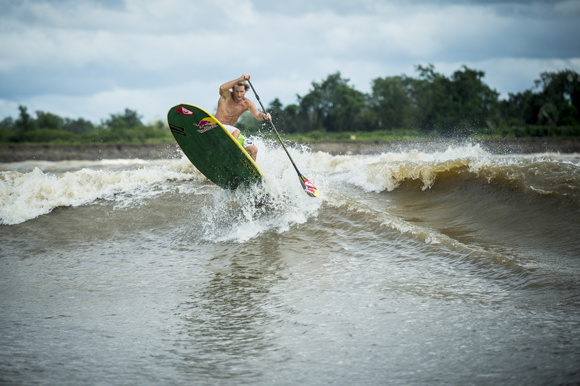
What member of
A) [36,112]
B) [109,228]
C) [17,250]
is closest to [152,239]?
[109,228]

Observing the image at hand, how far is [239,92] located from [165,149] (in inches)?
842

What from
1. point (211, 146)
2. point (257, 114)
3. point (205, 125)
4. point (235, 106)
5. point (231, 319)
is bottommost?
point (231, 319)

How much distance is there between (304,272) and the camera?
12.3 ft

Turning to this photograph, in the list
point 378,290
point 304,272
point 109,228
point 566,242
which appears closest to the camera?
point 378,290

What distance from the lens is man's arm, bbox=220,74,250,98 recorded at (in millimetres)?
5641

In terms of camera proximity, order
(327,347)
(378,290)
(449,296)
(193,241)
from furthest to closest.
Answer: (193,241) → (378,290) → (449,296) → (327,347)

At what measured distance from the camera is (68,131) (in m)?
40.9

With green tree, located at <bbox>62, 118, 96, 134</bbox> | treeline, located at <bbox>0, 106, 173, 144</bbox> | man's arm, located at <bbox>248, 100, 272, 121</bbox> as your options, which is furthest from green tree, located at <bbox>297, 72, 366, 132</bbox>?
man's arm, located at <bbox>248, 100, 272, 121</bbox>

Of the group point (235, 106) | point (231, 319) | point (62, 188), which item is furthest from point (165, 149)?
point (231, 319)

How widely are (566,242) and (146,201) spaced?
561 cm

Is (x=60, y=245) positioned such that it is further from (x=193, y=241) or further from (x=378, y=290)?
(x=378, y=290)

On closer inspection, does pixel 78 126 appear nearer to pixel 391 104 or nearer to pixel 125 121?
pixel 125 121

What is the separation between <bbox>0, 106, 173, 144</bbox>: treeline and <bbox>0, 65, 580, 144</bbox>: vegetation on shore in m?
0.08

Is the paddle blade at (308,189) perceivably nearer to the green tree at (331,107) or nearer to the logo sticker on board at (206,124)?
the logo sticker on board at (206,124)
